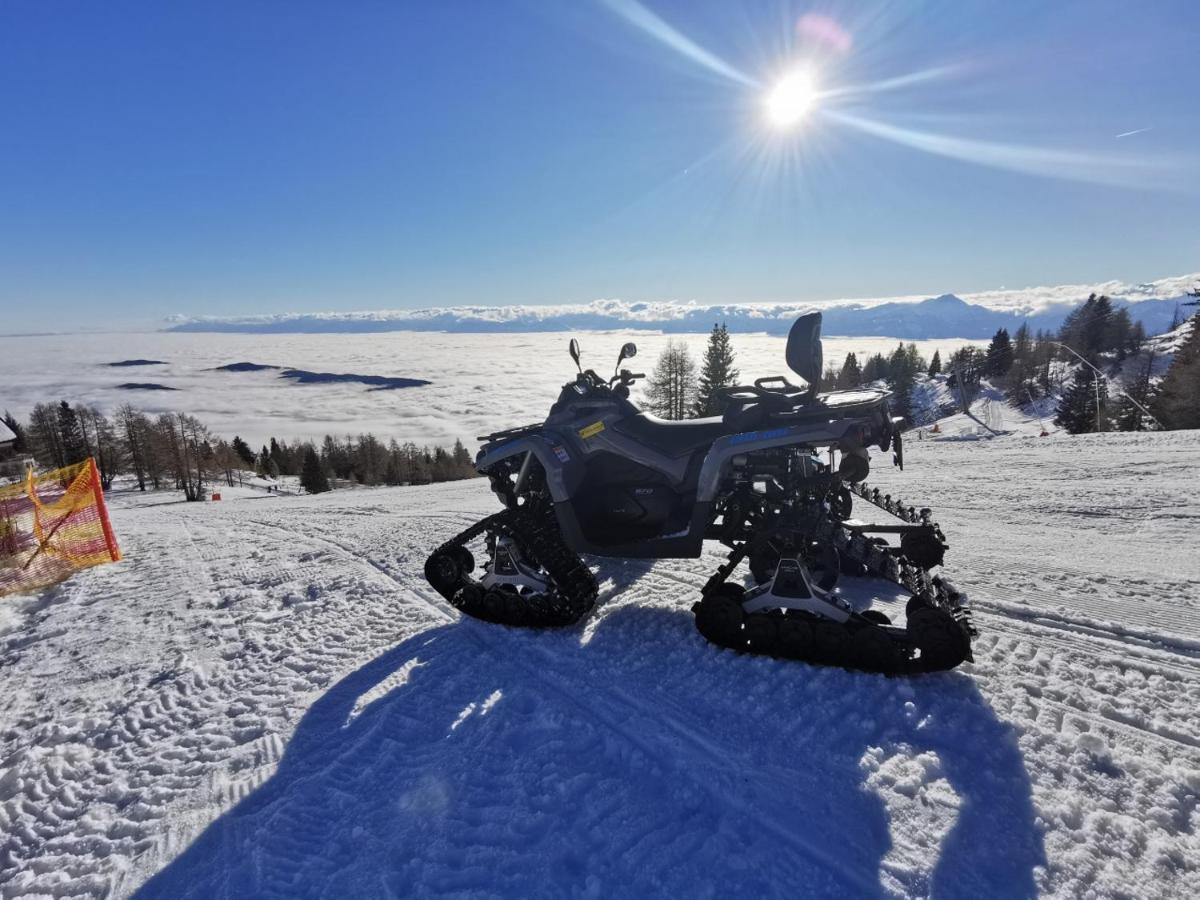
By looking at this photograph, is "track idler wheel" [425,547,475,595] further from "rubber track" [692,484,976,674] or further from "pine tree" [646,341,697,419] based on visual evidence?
"pine tree" [646,341,697,419]

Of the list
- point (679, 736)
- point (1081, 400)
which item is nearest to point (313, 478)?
point (679, 736)

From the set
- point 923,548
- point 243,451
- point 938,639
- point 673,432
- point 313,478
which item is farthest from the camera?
point 243,451

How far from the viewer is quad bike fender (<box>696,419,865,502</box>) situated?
375cm

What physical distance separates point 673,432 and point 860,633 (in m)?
1.88

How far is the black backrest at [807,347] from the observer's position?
3920mm

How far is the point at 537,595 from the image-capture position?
4328mm

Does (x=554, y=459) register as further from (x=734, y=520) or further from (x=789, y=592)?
(x=789, y=592)

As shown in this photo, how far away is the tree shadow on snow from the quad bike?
0.29m

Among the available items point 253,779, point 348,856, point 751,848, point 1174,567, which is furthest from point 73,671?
point 1174,567

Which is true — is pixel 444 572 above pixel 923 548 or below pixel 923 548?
below

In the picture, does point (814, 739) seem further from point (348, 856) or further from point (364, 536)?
point (364, 536)

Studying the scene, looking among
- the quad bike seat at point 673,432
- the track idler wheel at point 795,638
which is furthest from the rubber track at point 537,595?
the track idler wheel at point 795,638

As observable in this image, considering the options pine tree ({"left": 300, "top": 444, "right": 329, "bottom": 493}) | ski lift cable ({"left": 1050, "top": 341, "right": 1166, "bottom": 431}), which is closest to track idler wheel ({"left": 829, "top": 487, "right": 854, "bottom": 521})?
ski lift cable ({"left": 1050, "top": 341, "right": 1166, "bottom": 431})

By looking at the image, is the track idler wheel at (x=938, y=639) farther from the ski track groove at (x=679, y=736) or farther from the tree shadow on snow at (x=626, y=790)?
the ski track groove at (x=679, y=736)
